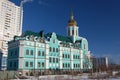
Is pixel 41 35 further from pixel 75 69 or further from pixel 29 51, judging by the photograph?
pixel 75 69

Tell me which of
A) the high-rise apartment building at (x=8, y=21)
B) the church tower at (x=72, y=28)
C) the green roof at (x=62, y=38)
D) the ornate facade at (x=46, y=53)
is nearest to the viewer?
the ornate facade at (x=46, y=53)

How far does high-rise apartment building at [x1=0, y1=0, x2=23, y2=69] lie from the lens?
384 feet

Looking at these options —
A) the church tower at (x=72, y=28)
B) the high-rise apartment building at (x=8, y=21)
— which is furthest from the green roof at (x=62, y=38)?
the high-rise apartment building at (x=8, y=21)

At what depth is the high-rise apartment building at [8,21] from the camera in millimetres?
116969

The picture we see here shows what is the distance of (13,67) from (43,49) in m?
8.72

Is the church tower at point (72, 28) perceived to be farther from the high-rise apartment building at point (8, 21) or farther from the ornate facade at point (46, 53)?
the high-rise apartment building at point (8, 21)

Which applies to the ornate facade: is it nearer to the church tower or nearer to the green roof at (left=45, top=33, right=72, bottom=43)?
the green roof at (left=45, top=33, right=72, bottom=43)

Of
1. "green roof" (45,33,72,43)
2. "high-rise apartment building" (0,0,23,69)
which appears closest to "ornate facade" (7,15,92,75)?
"green roof" (45,33,72,43)

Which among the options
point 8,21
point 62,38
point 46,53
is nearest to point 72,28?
point 62,38

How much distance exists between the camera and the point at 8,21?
12550 cm

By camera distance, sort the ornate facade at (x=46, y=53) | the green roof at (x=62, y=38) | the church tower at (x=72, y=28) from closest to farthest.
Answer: the ornate facade at (x=46, y=53) < the green roof at (x=62, y=38) < the church tower at (x=72, y=28)

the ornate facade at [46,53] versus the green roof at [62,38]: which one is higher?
the green roof at [62,38]

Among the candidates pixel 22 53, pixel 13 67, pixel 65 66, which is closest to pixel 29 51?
pixel 22 53

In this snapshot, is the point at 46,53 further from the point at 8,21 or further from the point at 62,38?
the point at 8,21
